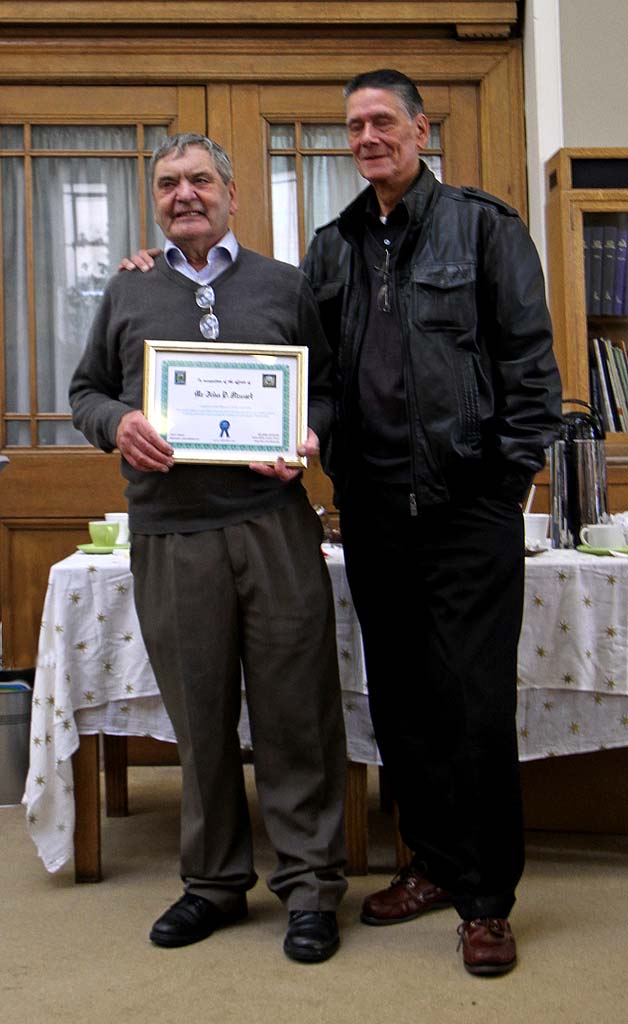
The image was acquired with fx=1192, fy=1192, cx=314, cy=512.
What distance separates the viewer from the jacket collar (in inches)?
87.0

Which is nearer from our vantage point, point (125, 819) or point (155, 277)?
point (155, 277)

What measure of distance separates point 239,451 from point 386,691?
22.5 inches

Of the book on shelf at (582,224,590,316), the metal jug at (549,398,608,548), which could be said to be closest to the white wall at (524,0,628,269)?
the book on shelf at (582,224,590,316)

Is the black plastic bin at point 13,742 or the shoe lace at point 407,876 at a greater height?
the black plastic bin at point 13,742

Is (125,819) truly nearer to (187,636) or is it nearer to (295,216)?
(187,636)

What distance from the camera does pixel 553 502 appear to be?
2.90 meters

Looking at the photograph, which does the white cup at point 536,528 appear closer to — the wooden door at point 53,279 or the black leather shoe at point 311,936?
the black leather shoe at point 311,936

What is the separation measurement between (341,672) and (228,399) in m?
0.73

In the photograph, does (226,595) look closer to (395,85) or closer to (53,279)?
(395,85)

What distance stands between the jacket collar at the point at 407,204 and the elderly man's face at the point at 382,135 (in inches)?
1.4

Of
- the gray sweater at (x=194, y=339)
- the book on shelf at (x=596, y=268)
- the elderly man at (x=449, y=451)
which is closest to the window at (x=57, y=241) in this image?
the book on shelf at (x=596, y=268)

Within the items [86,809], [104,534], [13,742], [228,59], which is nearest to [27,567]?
[13,742]

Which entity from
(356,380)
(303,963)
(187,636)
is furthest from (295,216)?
(303,963)

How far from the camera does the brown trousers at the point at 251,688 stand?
2242mm
